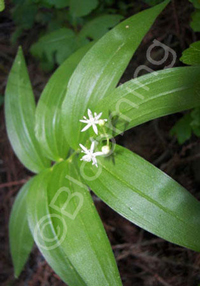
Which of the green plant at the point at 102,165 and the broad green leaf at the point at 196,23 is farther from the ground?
the broad green leaf at the point at 196,23

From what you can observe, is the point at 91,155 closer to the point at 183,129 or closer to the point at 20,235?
the point at 183,129

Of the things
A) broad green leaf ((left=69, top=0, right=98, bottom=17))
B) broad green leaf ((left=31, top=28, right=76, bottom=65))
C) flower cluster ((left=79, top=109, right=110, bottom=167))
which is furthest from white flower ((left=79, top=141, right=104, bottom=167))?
broad green leaf ((left=69, top=0, right=98, bottom=17))

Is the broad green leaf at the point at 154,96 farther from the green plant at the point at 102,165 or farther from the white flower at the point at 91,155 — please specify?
the white flower at the point at 91,155

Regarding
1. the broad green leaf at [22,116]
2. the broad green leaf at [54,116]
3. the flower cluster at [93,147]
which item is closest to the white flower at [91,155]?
the flower cluster at [93,147]

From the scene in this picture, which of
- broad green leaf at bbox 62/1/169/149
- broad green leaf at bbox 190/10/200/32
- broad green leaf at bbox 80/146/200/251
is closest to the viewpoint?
broad green leaf at bbox 80/146/200/251

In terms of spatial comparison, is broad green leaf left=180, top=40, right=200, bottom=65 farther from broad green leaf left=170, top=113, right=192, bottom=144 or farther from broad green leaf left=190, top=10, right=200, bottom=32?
broad green leaf left=170, top=113, right=192, bottom=144

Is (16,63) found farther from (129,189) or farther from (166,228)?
(166,228)

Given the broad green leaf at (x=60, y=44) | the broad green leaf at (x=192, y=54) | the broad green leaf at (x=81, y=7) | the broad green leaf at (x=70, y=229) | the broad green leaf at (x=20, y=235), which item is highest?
the broad green leaf at (x=81, y=7)
